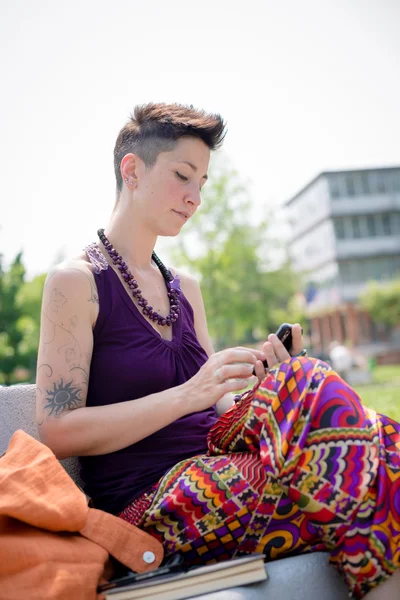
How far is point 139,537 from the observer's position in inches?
Result: 73.8

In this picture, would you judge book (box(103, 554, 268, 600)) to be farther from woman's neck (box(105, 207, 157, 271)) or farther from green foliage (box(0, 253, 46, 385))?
green foliage (box(0, 253, 46, 385))

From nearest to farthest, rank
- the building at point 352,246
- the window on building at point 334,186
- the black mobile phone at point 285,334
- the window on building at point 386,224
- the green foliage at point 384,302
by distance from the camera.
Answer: the black mobile phone at point 285,334 → the green foliage at point 384,302 → the building at point 352,246 → the window on building at point 334,186 → the window on building at point 386,224

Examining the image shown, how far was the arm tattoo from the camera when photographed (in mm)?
2135

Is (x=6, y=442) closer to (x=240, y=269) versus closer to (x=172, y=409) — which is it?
(x=172, y=409)

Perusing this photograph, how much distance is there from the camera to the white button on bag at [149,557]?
1838 mm

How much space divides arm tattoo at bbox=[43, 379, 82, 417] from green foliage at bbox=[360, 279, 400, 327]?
165 feet

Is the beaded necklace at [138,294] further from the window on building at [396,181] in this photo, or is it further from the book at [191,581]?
the window on building at [396,181]

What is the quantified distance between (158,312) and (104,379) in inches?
19.2

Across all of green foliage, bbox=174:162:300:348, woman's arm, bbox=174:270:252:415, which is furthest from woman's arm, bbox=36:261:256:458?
green foliage, bbox=174:162:300:348

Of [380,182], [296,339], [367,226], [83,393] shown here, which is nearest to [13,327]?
[83,393]

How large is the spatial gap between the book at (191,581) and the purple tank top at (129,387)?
0.54m

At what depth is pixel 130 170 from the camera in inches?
106

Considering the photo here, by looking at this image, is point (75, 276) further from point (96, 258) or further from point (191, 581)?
point (191, 581)

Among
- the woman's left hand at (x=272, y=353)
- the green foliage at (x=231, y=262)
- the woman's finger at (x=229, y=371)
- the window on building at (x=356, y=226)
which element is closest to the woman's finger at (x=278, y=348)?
the woman's left hand at (x=272, y=353)
